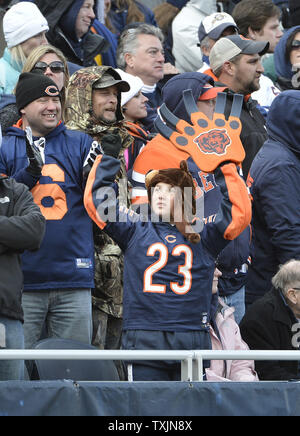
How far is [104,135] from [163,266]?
129cm

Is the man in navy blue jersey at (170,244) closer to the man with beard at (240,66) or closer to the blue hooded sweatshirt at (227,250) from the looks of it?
the blue hooded sweatshirt at (227,250)

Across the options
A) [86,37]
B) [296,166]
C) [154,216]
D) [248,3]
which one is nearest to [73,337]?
[154,216]

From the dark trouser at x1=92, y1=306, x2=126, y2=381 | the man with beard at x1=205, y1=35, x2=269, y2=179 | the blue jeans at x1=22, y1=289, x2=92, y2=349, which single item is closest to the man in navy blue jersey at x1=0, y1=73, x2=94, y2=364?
the blue jeans at x1=22, y1=289, x2=92, y2=349

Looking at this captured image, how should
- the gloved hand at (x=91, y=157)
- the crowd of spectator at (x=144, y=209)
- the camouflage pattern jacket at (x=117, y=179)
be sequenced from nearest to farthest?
1. the crowd of spectator at (x=144, y=209)
2. the gloved hand at (x=91, y=157)
3. the camouflage pattern jacket at (x=117, y=179)

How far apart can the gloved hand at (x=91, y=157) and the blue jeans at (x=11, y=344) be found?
4.09 ft

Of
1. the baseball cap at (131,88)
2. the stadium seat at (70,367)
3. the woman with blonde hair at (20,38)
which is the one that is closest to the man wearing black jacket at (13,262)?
the stadium seat at (70,367)

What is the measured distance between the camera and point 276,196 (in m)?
6.79

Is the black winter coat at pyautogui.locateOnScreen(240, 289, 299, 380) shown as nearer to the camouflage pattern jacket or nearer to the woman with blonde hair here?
the camouflage pattern jacket

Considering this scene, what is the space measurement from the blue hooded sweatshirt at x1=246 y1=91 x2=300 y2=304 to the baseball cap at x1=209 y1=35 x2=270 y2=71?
88 centimetres

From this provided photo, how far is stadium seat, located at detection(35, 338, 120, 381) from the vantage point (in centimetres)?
521

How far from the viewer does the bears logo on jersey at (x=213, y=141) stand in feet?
18.3

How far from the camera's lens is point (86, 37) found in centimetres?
885

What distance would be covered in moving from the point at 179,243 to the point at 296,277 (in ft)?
3.76

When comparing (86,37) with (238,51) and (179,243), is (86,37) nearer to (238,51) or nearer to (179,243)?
(238,51)
